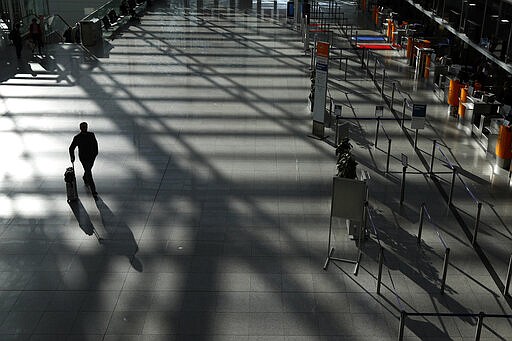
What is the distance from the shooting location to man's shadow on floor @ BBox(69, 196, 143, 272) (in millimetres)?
11336

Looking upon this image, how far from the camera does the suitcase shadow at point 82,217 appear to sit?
12.1 m

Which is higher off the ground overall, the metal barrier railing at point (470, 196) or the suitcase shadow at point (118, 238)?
the metal barrier railing at point (470, 196)

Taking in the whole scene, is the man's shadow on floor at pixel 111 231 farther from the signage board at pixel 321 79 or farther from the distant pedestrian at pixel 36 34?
the distant pedestrian at pixel 36 34

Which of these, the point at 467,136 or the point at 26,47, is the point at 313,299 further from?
the point at 26,47

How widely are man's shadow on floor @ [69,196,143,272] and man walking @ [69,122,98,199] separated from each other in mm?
461

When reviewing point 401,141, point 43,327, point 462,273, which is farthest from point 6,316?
point 401,141

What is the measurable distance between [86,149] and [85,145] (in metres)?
0.08

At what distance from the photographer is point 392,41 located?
1201 inches

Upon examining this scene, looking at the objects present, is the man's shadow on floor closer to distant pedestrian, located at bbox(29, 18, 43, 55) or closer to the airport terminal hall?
the airport terminal hall

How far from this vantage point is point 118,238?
11.8 meters

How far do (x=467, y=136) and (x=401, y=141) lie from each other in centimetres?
186

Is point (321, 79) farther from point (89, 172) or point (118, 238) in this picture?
point (118, 238)

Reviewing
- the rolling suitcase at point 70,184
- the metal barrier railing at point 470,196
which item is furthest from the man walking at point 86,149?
the metal barrier railing at point 470,196

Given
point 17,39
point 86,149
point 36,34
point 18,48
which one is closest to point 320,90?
point 86,149
